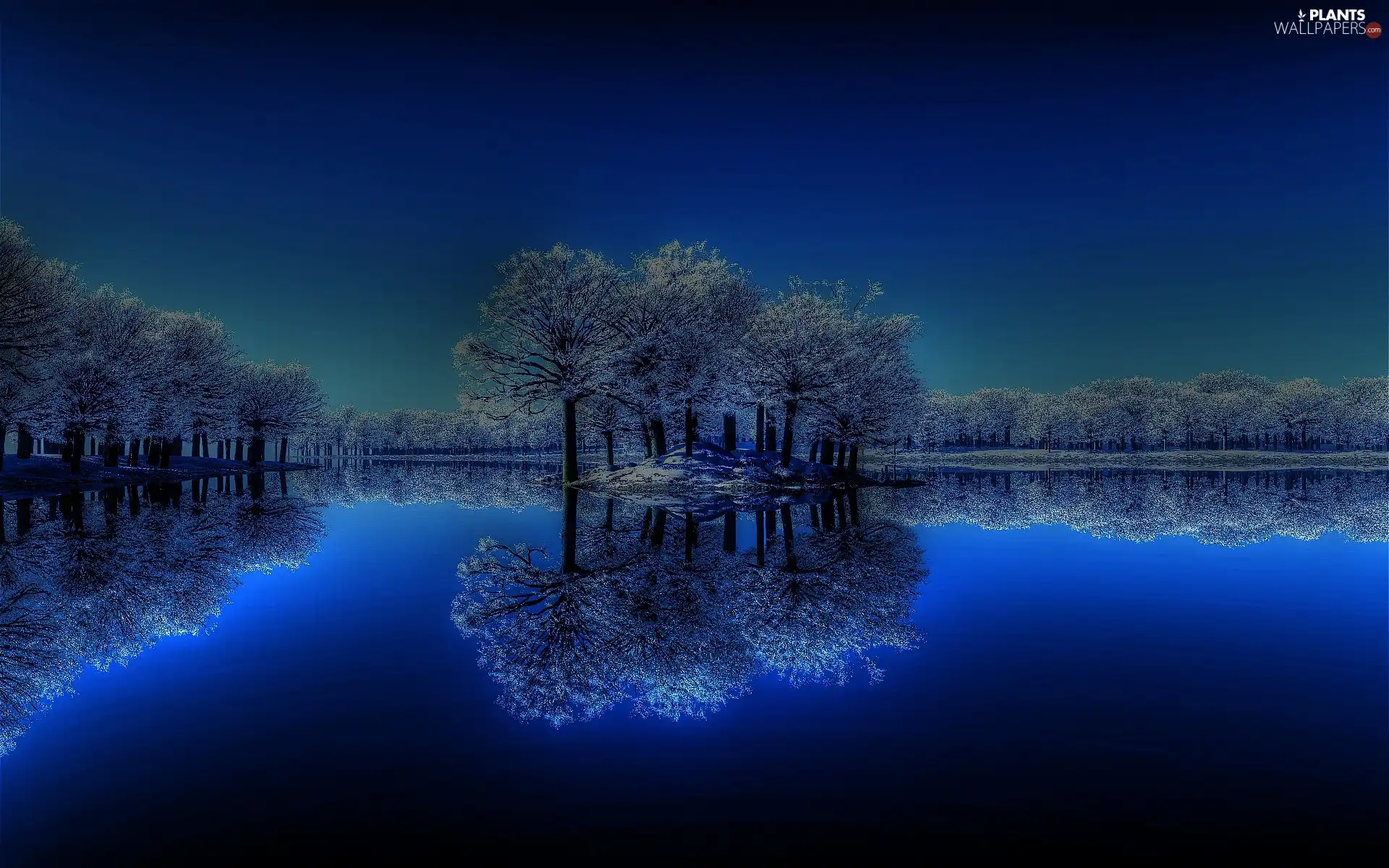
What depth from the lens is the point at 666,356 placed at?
49.3 m

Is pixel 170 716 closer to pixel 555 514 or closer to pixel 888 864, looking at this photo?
pixel 888 864

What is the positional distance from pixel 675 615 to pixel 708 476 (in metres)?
36.1

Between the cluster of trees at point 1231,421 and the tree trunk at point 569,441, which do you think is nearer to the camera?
the tree trunk at point 569,441

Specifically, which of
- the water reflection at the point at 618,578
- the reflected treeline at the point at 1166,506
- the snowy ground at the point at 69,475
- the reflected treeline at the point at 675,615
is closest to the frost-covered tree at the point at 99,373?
the snowy ground at the point at 69,475

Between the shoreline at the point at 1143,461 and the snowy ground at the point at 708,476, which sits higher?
the snowy ground at the point at 708,476

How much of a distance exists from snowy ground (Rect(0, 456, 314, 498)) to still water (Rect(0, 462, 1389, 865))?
3822 cm

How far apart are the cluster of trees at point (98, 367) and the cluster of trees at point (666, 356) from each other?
25.4 metres

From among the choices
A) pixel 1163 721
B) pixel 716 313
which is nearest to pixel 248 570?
pixel 1163 721

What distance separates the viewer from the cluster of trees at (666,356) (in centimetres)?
4750

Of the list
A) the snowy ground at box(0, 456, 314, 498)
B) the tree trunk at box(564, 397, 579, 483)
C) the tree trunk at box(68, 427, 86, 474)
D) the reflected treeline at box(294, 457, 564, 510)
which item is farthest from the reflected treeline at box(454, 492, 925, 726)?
the tree trunk at box(68, 427, 86, 474)

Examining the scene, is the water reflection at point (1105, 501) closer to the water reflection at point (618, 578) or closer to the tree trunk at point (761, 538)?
the water reflection at point (618, 578)

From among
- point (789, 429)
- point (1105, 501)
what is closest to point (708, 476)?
point (789, 429)

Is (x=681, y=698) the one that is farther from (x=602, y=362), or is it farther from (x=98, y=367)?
(x=98, y=367)

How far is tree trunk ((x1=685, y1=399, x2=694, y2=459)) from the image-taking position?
2003 inches
